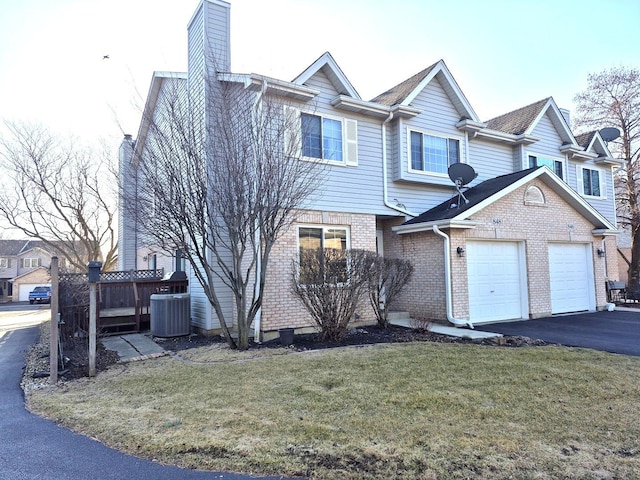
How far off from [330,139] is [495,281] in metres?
6.68

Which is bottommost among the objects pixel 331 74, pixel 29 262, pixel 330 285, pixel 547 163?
pixel 330 285

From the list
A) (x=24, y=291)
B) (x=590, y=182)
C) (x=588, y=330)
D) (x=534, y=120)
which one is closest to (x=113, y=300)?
(x=588, y=330)

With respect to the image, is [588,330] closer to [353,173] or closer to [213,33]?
[353,173]

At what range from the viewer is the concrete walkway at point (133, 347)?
8.41 metres

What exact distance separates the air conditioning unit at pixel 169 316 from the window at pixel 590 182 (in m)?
17.7

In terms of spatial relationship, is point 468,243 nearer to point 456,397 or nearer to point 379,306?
point 379,306

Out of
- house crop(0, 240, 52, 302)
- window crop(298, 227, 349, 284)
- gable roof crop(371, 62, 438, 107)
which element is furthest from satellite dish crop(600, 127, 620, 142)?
house crop(0, 240, 52, 302)

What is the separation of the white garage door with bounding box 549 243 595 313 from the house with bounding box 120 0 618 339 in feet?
0.16

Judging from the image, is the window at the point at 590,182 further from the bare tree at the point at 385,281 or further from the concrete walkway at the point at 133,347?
the concrete walkway at the point at 133,347

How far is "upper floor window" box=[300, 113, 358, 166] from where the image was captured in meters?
11.5

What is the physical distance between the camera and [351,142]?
1225 centimetres

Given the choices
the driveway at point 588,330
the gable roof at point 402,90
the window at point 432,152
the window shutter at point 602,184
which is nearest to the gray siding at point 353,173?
the gable roof at point 402,90

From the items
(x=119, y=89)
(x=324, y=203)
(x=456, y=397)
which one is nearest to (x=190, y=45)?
(x=119, y=89)

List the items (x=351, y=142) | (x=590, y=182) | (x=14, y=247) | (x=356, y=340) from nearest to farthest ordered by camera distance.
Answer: (x=356, y=340), (x=351, y=142), (x=590, y=182), (x=14, y=247)
